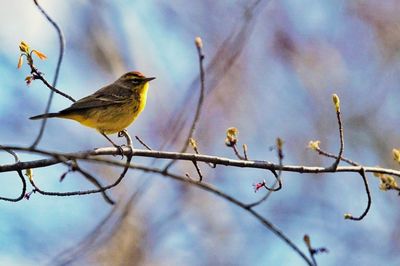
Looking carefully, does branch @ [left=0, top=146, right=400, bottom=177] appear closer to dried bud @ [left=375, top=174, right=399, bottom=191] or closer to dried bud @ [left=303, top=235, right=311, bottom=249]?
dried bud @ [left=375, top=174, right=399, bottom=191]

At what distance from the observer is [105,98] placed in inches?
261

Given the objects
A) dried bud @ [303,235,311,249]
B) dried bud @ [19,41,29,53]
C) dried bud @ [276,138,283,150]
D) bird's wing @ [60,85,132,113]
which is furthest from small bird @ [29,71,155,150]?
dried bud @ [303,235,311,249]

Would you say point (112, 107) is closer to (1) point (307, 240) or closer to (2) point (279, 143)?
(2) point (279, 143)

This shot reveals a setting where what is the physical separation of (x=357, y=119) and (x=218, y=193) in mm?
8329

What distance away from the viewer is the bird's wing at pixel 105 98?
20.0ft

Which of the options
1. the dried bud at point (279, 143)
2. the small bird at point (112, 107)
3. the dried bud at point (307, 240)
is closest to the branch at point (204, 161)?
the dried bud at point (279, 143)

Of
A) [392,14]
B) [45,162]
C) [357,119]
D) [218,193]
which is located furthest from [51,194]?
[392,14]

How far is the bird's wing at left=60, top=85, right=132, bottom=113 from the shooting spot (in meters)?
6.11

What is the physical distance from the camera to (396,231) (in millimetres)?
10695

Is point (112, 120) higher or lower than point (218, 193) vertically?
higher

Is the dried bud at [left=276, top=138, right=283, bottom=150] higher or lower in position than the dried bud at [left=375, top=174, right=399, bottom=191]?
lower

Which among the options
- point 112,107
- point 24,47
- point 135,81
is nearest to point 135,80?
point 135,81

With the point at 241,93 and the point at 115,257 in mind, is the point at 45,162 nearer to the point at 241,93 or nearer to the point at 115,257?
the point at 115,257

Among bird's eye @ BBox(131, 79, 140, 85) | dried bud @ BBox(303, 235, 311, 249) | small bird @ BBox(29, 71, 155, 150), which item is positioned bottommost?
dried bud @ BBox(303, 235, 311, 249)
